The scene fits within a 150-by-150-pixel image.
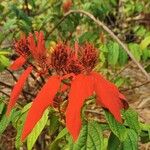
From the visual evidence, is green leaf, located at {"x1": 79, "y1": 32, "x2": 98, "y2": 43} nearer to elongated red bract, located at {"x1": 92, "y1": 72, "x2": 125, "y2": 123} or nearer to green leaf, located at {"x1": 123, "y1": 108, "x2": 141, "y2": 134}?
green leaf, located at {"x1": 123, "y1": 108, "x2": 141, "y2": 134}

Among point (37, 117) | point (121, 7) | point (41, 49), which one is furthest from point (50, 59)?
point (121, 7)

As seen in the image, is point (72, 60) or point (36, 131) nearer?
point (72, 60)

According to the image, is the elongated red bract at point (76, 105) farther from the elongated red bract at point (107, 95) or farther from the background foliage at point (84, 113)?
the background foliage at point (84, 113)

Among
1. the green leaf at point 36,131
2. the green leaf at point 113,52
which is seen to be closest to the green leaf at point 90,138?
the green leaf at point 36,131

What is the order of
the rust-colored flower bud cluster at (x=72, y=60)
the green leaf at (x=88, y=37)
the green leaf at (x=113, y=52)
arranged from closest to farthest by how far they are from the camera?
1. the rust-colored flower bud cluster at (x=72, y=60)
2. the green leaf at (x=113, y=52)
3. the green leaf at (x=88, y=37)

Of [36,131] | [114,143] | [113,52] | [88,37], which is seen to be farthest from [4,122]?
[88,37]

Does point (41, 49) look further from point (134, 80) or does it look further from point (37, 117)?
point (134, 80)

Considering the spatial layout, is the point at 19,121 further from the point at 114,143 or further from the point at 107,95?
the point at 107,95
